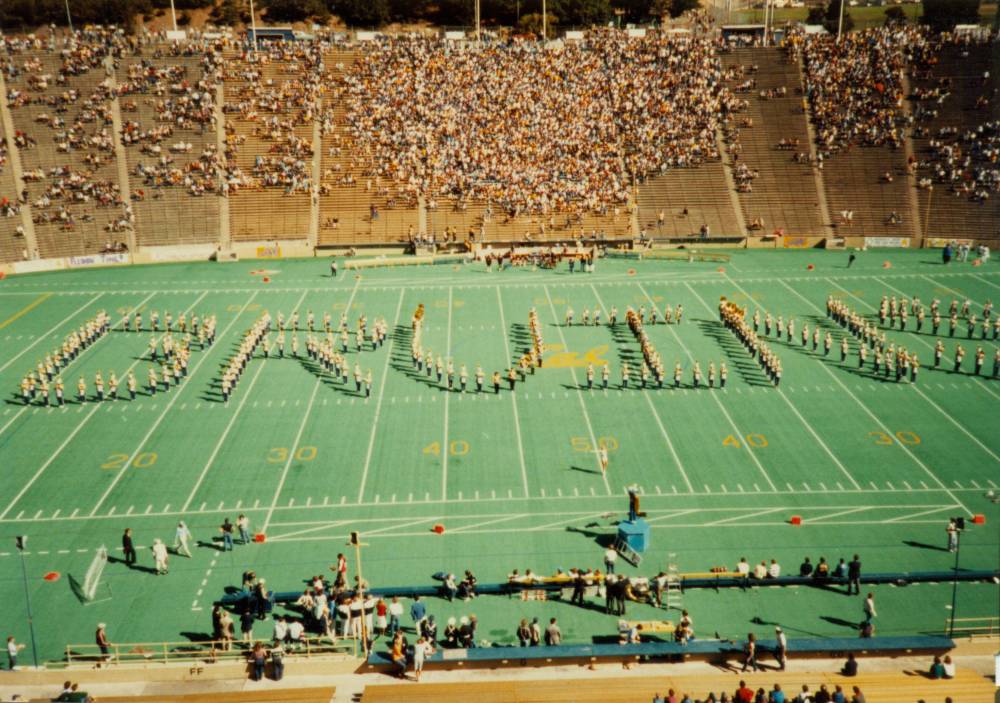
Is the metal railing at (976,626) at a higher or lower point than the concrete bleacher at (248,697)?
lower

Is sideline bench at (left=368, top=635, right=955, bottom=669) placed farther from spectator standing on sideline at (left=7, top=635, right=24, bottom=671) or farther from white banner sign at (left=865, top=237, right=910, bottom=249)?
white banner sign at (left=865, top=237, right=910, bottom=249)

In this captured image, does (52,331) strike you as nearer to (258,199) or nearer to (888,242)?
(258,199)

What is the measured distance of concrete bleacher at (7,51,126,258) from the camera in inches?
2040

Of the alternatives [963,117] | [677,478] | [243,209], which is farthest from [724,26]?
[677,478]

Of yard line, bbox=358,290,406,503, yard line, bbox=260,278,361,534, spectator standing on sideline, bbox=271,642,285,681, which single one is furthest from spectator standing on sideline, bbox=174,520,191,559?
spectator standing on sideline, bbox=271,642,285,681

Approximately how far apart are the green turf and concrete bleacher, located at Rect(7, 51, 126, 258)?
42.5 feet

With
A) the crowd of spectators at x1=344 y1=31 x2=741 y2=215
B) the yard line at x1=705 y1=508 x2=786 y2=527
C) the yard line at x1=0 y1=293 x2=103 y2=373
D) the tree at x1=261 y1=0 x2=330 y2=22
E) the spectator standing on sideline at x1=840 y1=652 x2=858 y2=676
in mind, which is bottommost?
the spectator standing on sideline at x1=840 y1=652 x2=858 y2=676

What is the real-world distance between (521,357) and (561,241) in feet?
61.8

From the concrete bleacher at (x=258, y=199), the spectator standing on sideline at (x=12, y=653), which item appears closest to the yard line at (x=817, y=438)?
the spectator standing on sideline at (x=12, y=653)

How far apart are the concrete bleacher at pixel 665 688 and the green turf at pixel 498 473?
237 cm

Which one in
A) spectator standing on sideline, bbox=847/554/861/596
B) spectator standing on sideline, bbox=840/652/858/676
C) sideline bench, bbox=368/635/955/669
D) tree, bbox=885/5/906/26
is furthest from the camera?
tree, bbox=885/5/906/26

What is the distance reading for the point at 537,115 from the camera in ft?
198

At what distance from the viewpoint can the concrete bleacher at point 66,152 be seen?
170 ft

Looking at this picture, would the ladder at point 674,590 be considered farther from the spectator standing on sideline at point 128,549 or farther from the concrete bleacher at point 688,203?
the concrete bleacher at point 688,203
